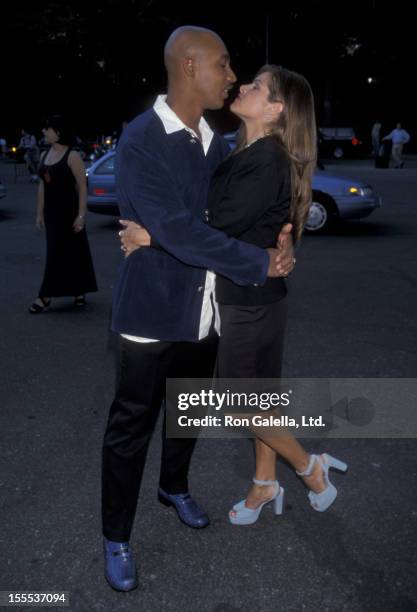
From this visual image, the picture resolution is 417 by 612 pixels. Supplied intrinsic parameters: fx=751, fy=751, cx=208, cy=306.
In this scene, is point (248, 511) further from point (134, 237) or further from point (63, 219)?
point (63, 219)

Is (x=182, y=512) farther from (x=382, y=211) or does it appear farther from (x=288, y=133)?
(x=382, y=211)

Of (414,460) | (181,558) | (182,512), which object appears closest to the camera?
(181,558)

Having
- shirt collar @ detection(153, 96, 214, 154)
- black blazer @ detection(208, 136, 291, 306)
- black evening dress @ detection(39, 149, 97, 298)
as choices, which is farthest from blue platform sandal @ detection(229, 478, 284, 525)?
black evening dress @ detection(39, 149, 97, 298)

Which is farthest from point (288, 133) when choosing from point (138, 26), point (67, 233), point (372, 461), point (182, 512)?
point (138, 26)

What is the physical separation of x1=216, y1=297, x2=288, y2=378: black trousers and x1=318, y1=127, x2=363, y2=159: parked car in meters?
38.4

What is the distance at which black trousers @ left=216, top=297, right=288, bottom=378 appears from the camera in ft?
9.48

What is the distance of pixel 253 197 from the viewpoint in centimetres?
271

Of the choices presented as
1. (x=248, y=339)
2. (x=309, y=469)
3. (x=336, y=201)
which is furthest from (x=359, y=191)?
(x=248, y=339)

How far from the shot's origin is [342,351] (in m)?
5.98

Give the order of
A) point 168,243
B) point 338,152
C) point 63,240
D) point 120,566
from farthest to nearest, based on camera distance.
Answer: point 338,152 < point 63,240 < point 120,566 < point 168,243

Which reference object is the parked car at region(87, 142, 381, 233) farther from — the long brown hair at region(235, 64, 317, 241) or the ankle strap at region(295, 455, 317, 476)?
the long brown hair at region(235, 64, 317, 241)

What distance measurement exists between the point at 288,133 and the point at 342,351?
3.41m

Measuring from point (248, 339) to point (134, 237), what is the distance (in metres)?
0.59

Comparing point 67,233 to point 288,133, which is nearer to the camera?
point 288,133
